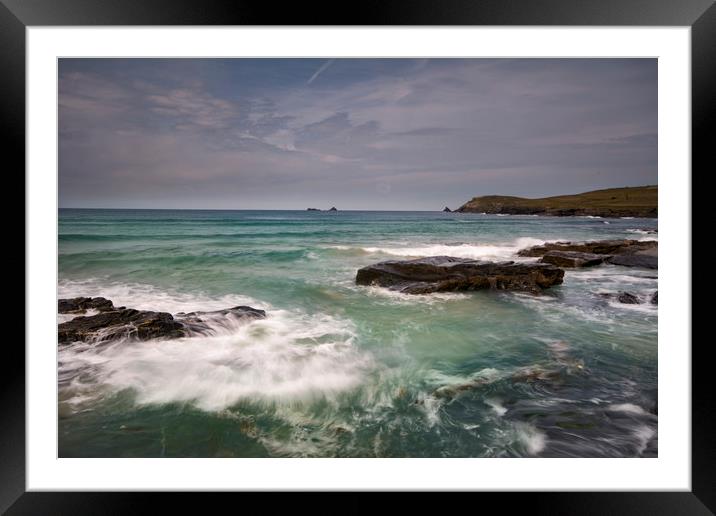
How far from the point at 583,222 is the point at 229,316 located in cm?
795

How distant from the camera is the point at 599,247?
20.7 feet

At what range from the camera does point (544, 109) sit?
13.0 ft

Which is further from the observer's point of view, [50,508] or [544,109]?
[544,109]

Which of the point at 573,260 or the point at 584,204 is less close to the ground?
the point at 584,204

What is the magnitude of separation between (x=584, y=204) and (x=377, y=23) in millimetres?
5982

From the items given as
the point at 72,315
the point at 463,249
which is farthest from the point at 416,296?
the point at 463,249

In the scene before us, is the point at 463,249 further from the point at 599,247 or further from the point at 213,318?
the point at 213,318

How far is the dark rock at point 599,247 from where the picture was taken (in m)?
5.79

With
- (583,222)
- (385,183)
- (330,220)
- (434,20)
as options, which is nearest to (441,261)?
(385,183)

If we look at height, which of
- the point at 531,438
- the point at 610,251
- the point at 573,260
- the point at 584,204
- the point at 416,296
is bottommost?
the point at 531,438

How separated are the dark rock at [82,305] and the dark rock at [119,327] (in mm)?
286

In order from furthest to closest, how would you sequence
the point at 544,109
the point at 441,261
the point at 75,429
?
the point at 441,261, the point at 544,109, the point at 75,429

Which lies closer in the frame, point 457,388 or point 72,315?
point 457,388

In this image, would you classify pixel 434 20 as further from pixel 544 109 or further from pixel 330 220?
pixel 330 220
